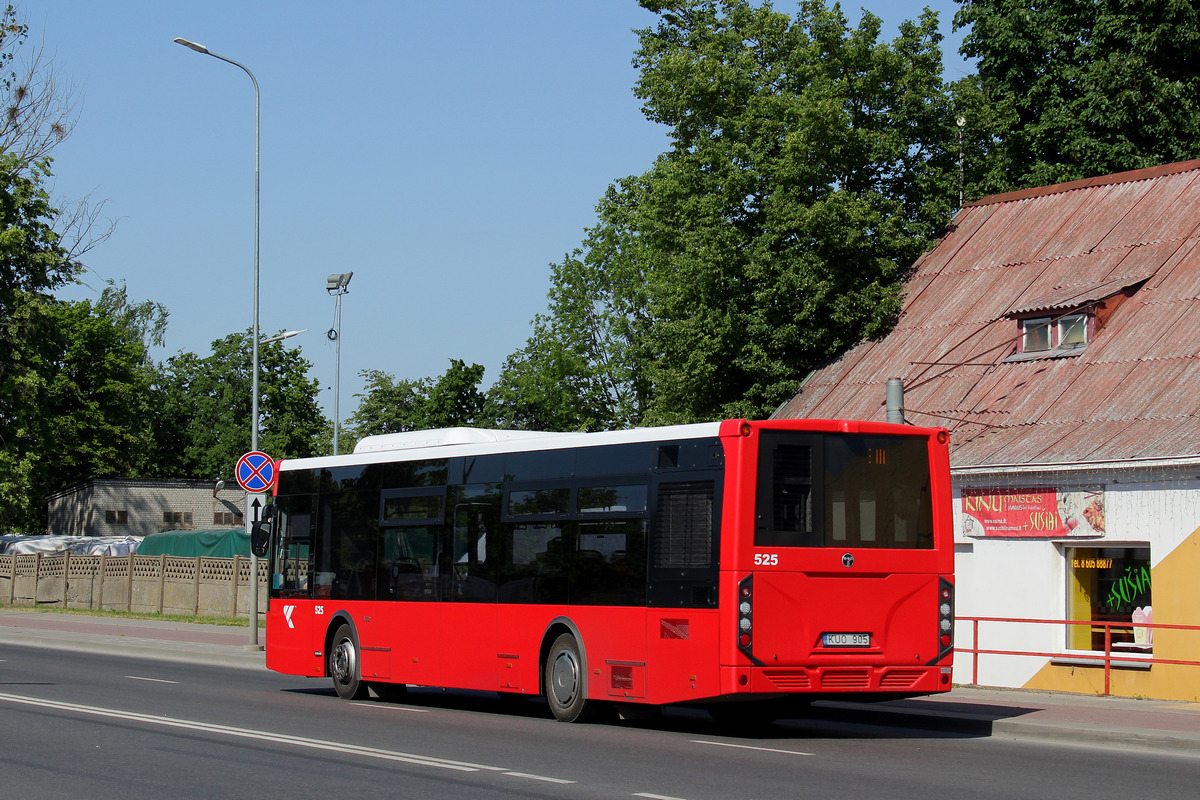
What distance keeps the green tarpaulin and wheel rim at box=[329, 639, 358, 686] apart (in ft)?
84.5

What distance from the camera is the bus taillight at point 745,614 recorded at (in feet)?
41.7

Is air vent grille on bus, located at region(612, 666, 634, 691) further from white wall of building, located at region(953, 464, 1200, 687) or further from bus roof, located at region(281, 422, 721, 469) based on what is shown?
white wall of building, located at region(953, 464, 1200, 687)

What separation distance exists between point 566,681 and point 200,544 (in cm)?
3376

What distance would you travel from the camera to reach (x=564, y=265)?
63.9 metres

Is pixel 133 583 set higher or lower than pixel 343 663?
higher

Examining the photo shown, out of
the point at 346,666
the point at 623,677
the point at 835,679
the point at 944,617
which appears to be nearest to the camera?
the point at 835,679

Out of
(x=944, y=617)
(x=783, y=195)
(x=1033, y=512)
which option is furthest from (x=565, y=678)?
(x=783, y=195)

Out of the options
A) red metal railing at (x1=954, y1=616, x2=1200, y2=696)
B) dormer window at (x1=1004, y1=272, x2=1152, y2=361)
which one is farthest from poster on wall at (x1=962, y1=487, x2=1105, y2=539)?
dormer window at (x1=1004, y1=272, x2=1152, y2=361)

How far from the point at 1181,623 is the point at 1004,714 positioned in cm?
496

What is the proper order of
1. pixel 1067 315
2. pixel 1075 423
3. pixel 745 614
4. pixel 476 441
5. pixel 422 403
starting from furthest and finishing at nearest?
1. pixel 422 403
2. pixel 1067 315
3. pixel 1075 423
4. pixel 476 441
5. pixel 745 614

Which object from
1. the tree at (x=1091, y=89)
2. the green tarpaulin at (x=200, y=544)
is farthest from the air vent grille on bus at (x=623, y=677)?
the green tarpaulin at (x=200, y=544)

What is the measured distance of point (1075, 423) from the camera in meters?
20.7

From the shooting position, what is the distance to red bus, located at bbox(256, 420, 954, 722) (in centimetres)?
1296

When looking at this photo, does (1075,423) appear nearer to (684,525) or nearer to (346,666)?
(684,525)
